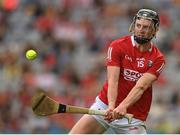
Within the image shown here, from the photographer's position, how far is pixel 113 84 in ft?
30.7

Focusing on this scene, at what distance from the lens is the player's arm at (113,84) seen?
930cm

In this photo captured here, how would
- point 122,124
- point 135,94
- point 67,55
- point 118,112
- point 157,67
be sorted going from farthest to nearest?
1. point 67,55
2. point 122,124
3. point 157,67
4. point 135,94
5. point 118,112

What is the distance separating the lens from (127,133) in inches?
384

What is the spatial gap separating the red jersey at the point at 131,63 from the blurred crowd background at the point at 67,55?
5.68 meters

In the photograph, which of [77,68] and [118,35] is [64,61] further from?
[118,35]

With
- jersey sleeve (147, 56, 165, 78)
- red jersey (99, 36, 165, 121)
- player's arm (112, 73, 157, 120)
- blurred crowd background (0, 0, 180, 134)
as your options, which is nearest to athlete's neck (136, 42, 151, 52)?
red jersey (99, 36, 165, 121)

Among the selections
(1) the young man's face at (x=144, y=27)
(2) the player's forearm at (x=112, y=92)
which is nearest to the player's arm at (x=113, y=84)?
(2) the player's forearm at (x=112, y=92)

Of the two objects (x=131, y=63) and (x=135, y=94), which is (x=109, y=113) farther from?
(x=131, y=63)

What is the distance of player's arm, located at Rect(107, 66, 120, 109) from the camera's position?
9305 mm

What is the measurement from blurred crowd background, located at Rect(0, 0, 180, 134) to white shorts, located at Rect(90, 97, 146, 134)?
5454 mm

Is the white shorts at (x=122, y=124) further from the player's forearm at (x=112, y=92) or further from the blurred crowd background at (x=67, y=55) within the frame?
the blurred crowd background at (x=67, y=55)

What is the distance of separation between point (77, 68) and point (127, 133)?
25.5 ft

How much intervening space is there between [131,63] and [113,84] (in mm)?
366

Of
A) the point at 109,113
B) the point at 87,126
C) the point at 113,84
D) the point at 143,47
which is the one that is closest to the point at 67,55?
the point at 87,126
